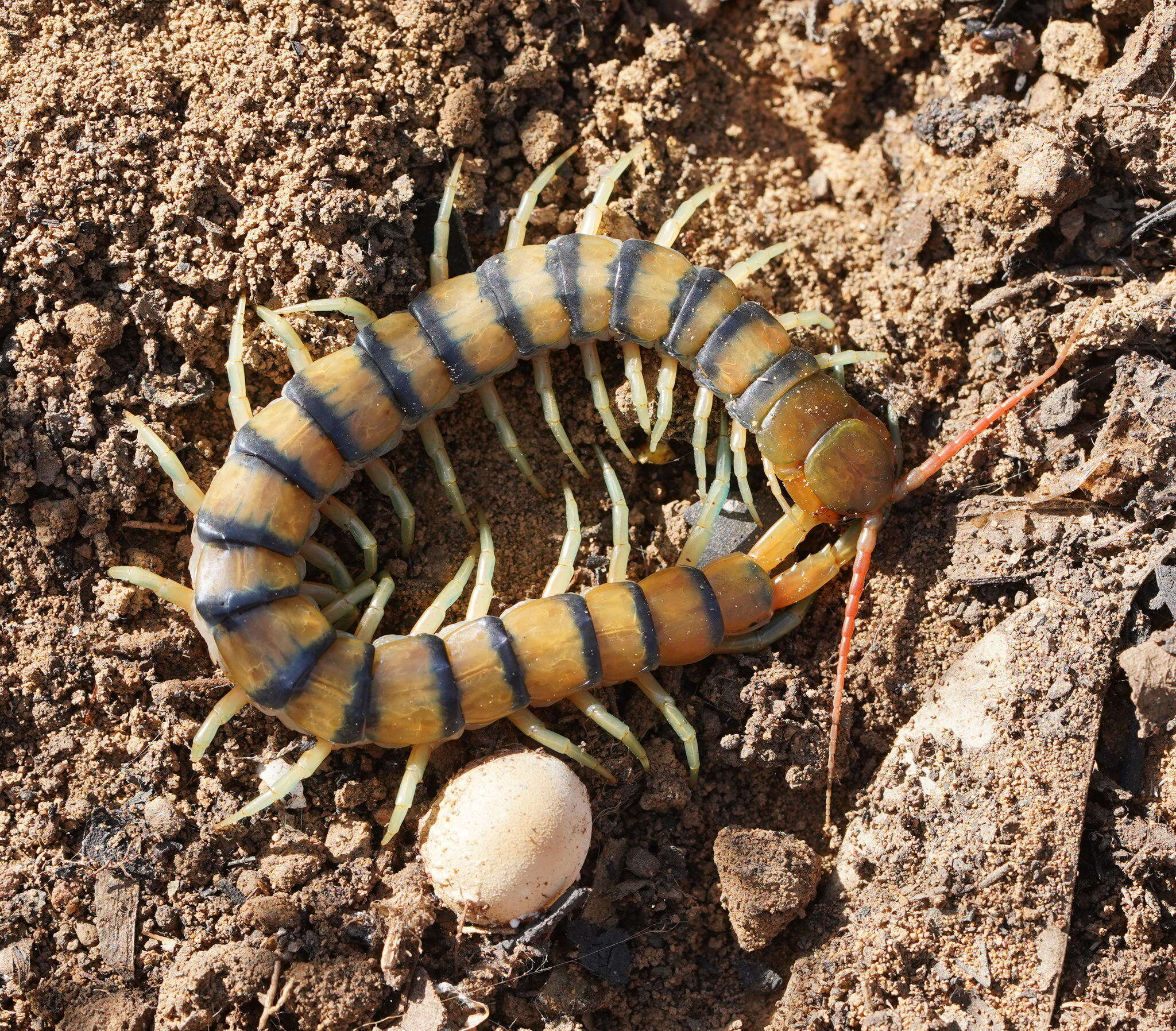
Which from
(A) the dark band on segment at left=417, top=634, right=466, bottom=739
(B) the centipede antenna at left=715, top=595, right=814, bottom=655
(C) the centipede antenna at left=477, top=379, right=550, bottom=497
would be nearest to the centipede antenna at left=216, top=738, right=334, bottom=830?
(A) the dark band on segment at left=417, top=634, right=466, bottom=739

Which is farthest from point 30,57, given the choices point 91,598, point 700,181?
point 700,181

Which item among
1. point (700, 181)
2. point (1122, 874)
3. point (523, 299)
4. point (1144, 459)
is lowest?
point (1122, 874)

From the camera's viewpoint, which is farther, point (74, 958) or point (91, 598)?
point (91, 598)

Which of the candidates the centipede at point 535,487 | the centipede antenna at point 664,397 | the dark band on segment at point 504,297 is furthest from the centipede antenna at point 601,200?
the centipede antenna at point 664,397

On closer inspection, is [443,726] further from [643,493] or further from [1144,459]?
[1144,459]

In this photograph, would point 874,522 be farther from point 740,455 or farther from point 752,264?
point 752,264

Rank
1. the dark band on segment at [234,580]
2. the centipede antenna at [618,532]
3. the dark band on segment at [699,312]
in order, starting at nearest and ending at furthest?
the dark band on segment at [234,580] → the dark band on segment at [699,312] → the centipede antenna at [618,532]

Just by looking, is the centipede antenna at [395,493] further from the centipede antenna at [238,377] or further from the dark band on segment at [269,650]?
the dark band on segment at [269,650]
